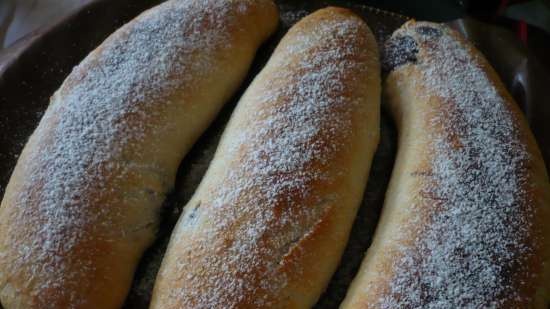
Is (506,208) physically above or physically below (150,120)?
below

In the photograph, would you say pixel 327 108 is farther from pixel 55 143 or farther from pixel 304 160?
pixel 55 143

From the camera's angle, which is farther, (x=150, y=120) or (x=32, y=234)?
(x=150, y=120)

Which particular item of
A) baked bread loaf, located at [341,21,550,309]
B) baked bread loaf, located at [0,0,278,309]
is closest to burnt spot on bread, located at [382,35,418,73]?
baked bread loaf, located at [341,21,550,309]

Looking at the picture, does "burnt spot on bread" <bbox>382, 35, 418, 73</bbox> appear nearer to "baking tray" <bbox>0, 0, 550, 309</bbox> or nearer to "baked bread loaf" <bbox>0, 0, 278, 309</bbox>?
"baking tray" <bbox>0, 0, 550, 309</bbox>

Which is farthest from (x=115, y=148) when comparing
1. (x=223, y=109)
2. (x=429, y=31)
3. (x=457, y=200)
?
(x=429, y=31)

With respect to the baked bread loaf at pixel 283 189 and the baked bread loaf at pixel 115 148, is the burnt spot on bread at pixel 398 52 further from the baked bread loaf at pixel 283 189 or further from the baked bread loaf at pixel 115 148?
the baked bread loaf at pixel 115 148

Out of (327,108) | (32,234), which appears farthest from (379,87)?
(32,234)

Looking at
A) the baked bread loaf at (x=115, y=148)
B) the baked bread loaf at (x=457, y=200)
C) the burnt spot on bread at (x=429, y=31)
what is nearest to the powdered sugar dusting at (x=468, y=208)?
the baked bread loaf at (x=457, y=200)
